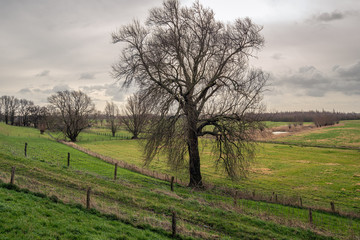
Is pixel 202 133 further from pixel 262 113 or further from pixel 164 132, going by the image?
pixel 262 113

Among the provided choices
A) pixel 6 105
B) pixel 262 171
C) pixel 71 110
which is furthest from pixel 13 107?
pixel 262 171

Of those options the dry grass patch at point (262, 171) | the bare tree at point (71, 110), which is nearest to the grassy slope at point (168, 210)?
the dry grass patch at point (262, 171)

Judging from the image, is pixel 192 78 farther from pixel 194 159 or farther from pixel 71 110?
pixel 71 110

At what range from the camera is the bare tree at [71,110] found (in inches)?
2456

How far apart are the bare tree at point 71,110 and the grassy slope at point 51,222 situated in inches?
2209

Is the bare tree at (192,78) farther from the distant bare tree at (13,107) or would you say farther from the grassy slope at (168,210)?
the distant bare tree at (13,107)

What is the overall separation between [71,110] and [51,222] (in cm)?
6088

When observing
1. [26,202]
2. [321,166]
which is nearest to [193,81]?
[26,202]

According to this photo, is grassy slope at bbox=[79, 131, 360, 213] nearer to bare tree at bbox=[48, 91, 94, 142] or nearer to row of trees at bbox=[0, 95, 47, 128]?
bare tree at bbox=[48, 91, 94, 142]

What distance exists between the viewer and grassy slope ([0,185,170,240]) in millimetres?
7148

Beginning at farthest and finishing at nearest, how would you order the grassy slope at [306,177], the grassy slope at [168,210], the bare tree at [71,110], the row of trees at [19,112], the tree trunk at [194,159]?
the row of trees at [19,112], the bare tree at [71,110], the grassy slope at [306,177], the tree trunk at [194,159], the grassy slope at [168,210]

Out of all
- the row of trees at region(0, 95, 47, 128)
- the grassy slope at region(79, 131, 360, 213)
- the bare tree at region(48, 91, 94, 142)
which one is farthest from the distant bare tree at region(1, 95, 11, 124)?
the grassy slope at region(79, 131, 360, 213)

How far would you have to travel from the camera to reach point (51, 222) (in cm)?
803

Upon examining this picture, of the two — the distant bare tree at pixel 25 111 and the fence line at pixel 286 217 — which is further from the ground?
the distant bare tree at pixel 25 111
